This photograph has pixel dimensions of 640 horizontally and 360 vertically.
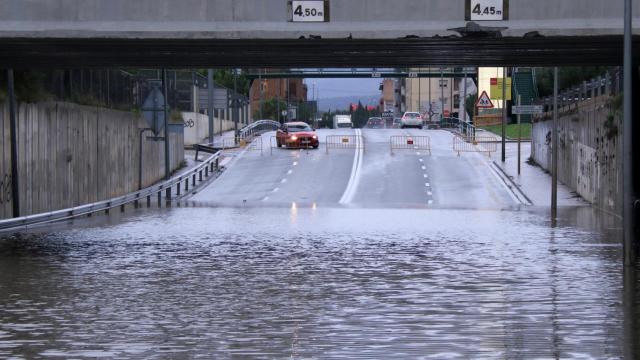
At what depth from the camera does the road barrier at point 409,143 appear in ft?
243

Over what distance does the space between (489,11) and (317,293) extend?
341 inches

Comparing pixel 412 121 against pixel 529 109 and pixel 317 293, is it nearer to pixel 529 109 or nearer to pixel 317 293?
pixel 529 109

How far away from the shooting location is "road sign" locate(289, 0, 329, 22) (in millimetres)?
22602

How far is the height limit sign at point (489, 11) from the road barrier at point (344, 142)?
166 ft

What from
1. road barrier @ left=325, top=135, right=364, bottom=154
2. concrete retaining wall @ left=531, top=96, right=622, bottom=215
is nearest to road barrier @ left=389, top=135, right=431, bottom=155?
road barrier @ left=325, top=135, right=364, bottom=154

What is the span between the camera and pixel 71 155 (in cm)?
3931

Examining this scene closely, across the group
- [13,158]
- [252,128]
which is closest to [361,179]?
[13,158]

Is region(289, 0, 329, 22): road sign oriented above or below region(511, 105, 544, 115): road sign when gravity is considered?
above

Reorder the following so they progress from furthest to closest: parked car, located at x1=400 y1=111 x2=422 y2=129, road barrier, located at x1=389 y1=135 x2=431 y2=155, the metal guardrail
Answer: parked car, located at x1=400 y1=111 x2=422 y2=129, road barrier, located at x1=389 y1=135 x2=431 y2=155, the metal guardrail

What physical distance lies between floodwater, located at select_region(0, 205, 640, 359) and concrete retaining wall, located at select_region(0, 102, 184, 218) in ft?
15.1

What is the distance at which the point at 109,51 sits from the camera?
2630 centimetres

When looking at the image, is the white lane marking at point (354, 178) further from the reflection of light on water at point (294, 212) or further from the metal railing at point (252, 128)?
the metal railing at point (252, 128)

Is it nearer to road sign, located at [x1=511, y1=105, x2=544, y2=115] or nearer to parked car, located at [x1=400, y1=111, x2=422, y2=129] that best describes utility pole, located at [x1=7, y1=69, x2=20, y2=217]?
road sign, located at [x1=511, y1=105, x2=544, y2=115]

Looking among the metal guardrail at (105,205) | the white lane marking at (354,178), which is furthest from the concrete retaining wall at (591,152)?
the metal guardrail at (105,205)
